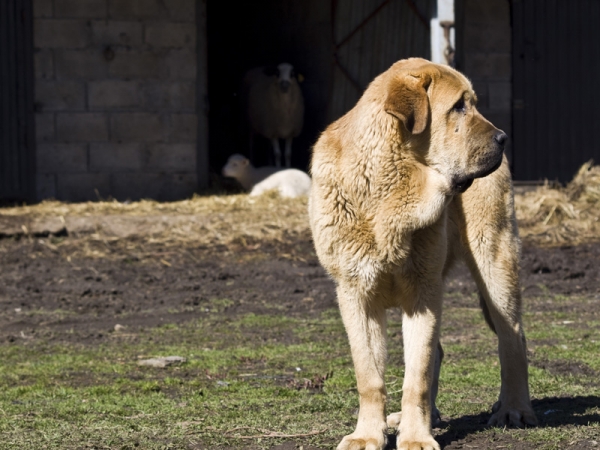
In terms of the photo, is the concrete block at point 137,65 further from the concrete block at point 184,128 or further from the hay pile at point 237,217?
the hay pile at point 237,217

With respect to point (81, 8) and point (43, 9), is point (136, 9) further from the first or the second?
point (43, 9)

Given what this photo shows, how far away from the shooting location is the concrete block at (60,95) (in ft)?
40.2

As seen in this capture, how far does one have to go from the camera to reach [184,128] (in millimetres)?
12883

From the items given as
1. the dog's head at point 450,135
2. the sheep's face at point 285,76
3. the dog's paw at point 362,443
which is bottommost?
the dog's paw at point 362,443

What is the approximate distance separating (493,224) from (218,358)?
7.84 ft

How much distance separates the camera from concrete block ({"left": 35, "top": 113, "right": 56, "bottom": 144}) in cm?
1230

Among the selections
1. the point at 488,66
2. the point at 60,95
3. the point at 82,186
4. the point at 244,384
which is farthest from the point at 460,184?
the point at 488,66

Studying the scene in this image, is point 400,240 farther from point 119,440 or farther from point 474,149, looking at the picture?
point 119,440

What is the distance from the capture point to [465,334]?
23.3 ft

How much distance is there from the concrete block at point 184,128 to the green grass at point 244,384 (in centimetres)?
537

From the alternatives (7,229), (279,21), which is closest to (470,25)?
(279,21)

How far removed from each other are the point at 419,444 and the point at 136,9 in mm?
9698

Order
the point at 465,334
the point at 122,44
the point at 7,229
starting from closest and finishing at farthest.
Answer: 1. the point at 465,334
2. the point at 7,229
3. the point at 122,44

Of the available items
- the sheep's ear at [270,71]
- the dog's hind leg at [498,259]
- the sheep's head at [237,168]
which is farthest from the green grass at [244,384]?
the sheep's ear at [270,71]
